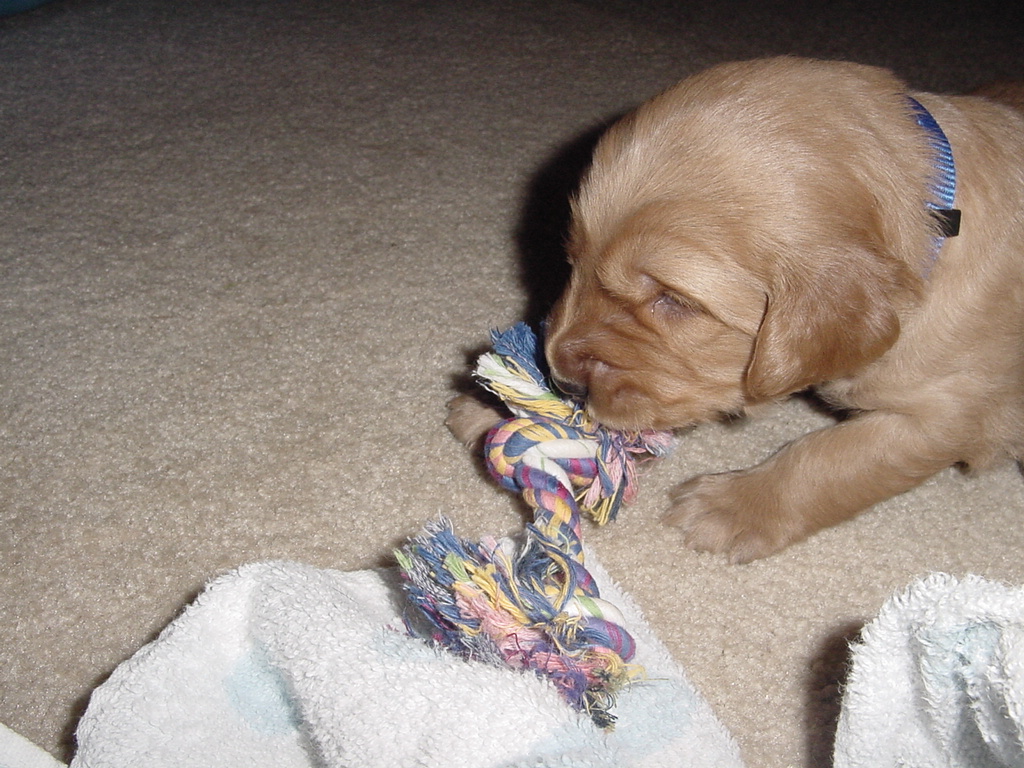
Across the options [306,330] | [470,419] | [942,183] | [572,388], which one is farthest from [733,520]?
[306,330]

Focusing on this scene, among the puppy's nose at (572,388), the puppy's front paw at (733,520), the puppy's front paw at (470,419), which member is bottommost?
the puppy's front paw at (733,520)

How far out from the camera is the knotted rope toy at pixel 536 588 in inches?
50.4

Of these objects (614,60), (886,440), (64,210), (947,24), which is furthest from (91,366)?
(947,24)

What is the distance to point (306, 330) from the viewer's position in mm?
2186

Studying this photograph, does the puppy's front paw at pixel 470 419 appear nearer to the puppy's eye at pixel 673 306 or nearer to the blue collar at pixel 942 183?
the puppy's eye at pixel 673 306

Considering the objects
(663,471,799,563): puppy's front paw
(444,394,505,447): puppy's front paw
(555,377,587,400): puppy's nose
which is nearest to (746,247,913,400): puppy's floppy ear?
(555,377,587,400): puppy's nose

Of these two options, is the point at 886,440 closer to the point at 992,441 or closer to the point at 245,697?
the point at 992,441

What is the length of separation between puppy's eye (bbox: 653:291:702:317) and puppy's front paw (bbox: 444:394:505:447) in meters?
0.48

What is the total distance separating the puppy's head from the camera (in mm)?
1402

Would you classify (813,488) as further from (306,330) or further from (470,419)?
(306,330)

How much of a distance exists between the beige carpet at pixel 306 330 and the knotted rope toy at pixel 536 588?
271mm

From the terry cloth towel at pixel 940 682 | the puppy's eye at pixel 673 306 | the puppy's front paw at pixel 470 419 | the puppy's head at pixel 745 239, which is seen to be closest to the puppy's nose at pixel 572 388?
the puppy's head at pixel 745 239

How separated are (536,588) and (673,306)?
52 centimetres

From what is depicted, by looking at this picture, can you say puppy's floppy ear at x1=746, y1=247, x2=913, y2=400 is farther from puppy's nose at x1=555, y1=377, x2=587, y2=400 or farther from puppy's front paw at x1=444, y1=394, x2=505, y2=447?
puppy's front paw at x1=444, y1=394, x2=505, y2=447
